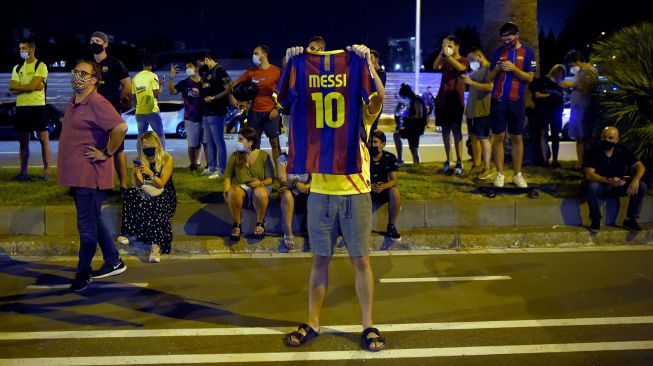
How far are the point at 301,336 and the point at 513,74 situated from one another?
207 inches

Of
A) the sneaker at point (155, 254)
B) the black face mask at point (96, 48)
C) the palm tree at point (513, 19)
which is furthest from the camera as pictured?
the palm tree at point (513, 19)

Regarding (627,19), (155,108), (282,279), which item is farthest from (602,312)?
(627,19)

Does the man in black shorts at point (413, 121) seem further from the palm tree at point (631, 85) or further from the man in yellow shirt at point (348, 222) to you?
the man in yellow shirt at point (348, 222)

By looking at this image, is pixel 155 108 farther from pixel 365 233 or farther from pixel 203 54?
pixel 365 233

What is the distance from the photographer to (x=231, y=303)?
6152 mm

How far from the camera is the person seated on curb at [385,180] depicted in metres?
8.16

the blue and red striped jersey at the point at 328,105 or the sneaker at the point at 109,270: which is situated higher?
the blue and red striped jersey at the point at 328,105

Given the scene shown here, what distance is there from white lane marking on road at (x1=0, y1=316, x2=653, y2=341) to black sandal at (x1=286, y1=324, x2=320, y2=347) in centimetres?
20

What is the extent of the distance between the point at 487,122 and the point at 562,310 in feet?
14.6

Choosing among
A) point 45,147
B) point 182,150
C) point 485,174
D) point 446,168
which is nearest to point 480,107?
point 485,174

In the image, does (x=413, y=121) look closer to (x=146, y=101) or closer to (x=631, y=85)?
(x=631, y=85)

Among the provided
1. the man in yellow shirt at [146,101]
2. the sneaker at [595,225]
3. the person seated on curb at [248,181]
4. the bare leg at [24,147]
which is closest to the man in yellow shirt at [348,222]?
the person seated on curb at [248,181]

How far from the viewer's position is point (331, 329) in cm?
548

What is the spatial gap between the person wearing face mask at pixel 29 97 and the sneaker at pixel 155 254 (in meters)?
3.35
